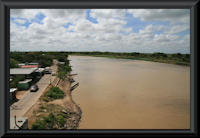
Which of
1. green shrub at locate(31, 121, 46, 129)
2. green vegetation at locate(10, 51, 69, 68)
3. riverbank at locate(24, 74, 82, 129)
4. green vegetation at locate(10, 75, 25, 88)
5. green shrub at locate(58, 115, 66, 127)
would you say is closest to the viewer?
green shrub at locate(31, 121, 46, 129)

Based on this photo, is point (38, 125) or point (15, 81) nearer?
point (38, 125)

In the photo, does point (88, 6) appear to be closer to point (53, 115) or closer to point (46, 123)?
point (46, 123)

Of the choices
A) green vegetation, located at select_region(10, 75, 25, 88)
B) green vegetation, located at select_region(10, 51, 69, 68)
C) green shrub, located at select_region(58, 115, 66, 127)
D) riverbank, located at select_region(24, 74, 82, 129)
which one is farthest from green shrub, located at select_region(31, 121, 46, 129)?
green vegetation, located at select_region(10, 51, 69, 68)

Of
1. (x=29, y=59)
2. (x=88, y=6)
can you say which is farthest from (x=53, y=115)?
(x=29, y=59)

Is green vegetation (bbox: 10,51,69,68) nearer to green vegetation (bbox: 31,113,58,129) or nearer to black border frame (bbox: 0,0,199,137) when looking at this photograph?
green vegetation (bbox: 31,113,58,129)

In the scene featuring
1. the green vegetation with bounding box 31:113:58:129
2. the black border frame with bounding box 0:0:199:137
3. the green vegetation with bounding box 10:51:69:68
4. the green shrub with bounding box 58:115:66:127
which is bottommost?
the green shrub with bounding box 58:115:66:127

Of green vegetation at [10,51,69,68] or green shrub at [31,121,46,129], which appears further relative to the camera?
green vegetation at [10,51,69,68]

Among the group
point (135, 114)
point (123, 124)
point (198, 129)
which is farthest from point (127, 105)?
point (198, 129)

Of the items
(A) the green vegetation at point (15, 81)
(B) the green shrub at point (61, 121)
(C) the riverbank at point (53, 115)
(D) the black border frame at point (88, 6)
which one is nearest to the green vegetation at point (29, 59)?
(A) the green vegetation at point (15, 81)

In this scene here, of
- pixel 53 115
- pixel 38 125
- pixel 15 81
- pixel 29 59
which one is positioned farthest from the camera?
pixel 29 59
